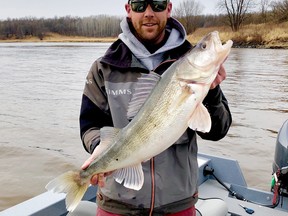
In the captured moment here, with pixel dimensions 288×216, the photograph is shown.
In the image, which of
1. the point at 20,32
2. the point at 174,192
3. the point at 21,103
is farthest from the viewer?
the point at 20,32

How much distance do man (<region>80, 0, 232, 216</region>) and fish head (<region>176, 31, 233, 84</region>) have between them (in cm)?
30

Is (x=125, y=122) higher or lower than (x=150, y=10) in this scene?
lower

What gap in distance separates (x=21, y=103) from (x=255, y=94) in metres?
9.54

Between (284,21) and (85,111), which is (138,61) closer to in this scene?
(85,111)

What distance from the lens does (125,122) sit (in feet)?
8.28

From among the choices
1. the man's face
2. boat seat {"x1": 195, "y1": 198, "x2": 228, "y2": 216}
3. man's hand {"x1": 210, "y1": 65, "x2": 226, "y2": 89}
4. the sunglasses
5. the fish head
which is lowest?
boat seat {"x1": 195, "y1": 198, "x2": 228, "y2": 216}

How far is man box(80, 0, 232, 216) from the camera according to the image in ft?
7.95

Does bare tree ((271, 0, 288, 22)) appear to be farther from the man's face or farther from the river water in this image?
the man's face

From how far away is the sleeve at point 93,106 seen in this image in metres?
2.59

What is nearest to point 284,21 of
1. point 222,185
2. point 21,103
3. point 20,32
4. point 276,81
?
point 276,81

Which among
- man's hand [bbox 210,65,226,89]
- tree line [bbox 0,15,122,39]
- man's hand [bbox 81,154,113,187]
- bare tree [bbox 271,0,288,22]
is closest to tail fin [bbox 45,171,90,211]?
man's hand [bbox 81,154,113,187]

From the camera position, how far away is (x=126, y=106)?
2.50 m

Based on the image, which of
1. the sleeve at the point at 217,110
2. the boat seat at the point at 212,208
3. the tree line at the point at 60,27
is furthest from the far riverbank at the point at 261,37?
the tree line at the point at 60,27

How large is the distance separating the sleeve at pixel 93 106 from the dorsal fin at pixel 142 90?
0.39 metres
